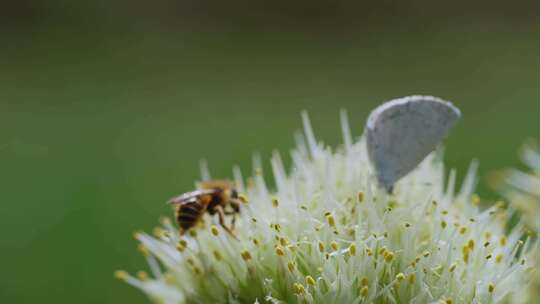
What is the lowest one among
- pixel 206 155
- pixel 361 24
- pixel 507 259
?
pixel 507 259

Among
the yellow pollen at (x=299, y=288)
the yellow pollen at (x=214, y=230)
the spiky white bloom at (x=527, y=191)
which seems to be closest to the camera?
the yellow pollen at (x=299, y=288)

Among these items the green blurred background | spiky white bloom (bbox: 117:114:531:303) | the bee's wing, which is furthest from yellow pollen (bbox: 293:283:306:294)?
the green blurred background

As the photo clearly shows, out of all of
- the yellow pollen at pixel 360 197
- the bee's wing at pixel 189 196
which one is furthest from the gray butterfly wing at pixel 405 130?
the bee's wing at pixel 189 196

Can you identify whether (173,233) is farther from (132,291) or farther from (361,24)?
(361,24)

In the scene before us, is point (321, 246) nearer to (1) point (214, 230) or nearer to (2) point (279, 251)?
(2) point (279, 251)

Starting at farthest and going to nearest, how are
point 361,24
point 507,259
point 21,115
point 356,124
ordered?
point 361,24 < point 21,115 < point 356,124 < point 507,259

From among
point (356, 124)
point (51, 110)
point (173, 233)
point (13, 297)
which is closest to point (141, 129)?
point (51, 110)

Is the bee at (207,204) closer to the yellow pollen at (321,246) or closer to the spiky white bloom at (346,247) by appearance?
the spiky white bloom at (346,247)
